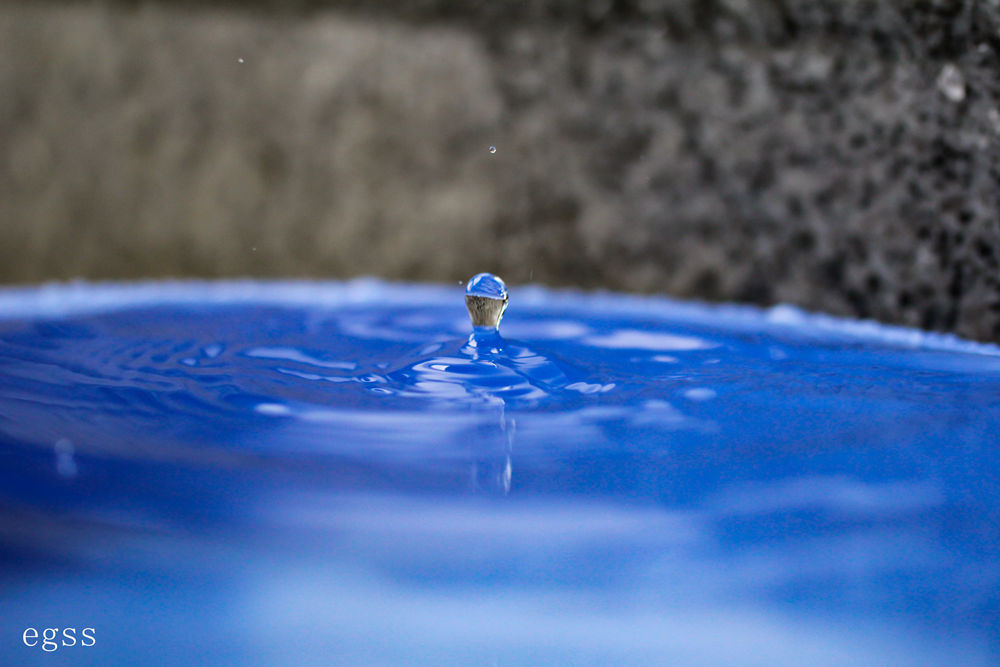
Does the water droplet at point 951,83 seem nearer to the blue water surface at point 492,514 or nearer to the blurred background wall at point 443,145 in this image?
the blurred background wall at point 443,145

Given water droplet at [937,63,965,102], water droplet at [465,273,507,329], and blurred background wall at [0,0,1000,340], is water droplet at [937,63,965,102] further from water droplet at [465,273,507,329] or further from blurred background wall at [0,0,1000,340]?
water droplet at [465,273,507,329]

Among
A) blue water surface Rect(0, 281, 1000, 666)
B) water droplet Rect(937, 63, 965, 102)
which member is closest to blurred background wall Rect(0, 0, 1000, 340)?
water droplet Rect(937, 63, 965, 102)

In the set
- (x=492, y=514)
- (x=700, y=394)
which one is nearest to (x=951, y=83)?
(x=700, y=394)

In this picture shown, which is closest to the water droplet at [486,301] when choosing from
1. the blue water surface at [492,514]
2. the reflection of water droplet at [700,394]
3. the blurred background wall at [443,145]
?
the blue water surface at [492,514]

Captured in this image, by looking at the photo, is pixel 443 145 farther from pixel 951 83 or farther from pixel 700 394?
pixel 700 394

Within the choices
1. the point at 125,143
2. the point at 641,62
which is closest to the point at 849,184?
the point at 641,62
